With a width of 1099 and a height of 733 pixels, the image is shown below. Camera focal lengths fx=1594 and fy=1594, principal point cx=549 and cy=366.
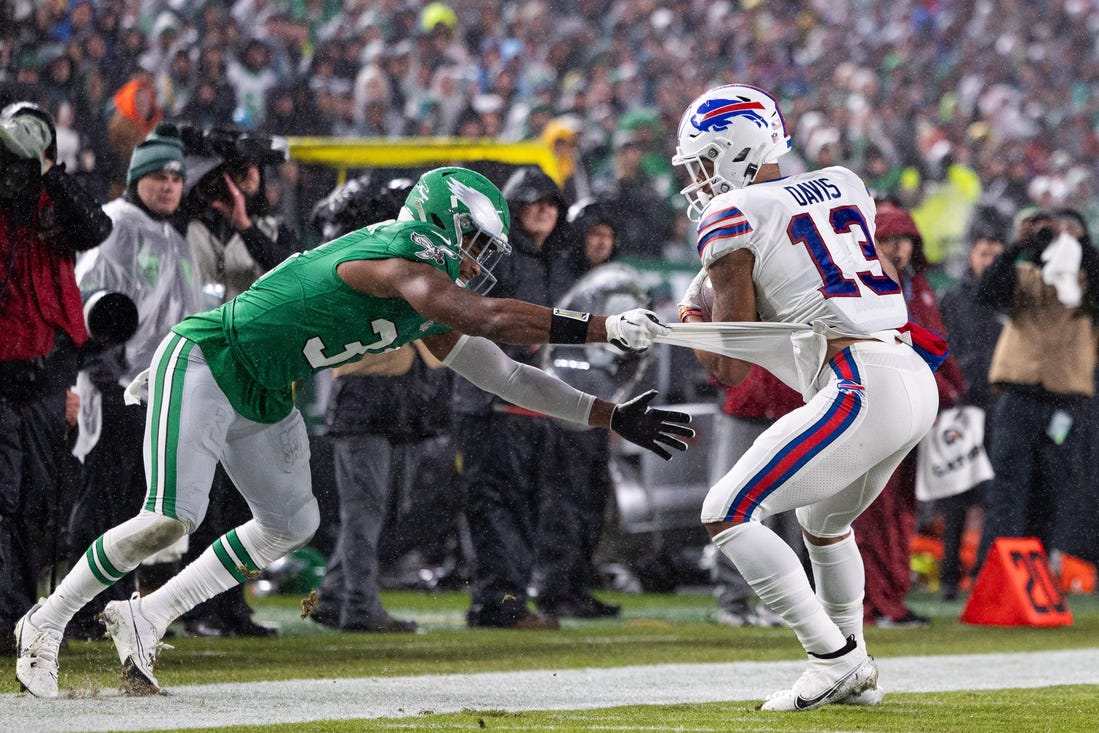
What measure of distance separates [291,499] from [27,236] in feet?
5.49

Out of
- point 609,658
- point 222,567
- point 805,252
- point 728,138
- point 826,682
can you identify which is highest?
point 728,138

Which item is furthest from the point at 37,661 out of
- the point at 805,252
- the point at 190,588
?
the point at 805,252

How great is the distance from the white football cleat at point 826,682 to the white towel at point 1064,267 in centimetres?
465

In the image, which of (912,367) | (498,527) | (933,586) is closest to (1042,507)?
(933,586)

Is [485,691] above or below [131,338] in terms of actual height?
below

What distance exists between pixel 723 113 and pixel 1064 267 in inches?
Answer: 177

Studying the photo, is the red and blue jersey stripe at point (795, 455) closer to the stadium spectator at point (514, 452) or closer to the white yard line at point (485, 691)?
the white yard line at point (485, 691)

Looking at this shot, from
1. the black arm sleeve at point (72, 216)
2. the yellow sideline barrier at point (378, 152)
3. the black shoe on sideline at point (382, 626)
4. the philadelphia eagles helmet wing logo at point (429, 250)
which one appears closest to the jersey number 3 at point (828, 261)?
the philadelphia eagles helmet wing logo at point (429, 250)

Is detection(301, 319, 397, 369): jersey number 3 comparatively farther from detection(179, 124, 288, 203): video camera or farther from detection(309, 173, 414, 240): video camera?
detection(179, 124, 288, 203): video camera

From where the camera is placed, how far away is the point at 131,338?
6469 millimetres

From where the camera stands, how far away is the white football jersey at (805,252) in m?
4.56

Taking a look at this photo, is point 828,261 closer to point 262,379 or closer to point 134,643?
point 262,379

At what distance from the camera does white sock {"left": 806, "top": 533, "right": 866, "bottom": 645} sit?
16.1 feet

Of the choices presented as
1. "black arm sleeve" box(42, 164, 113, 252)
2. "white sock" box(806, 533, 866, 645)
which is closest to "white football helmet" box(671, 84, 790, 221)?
"white sock" box(806, 533, 866, 645)
